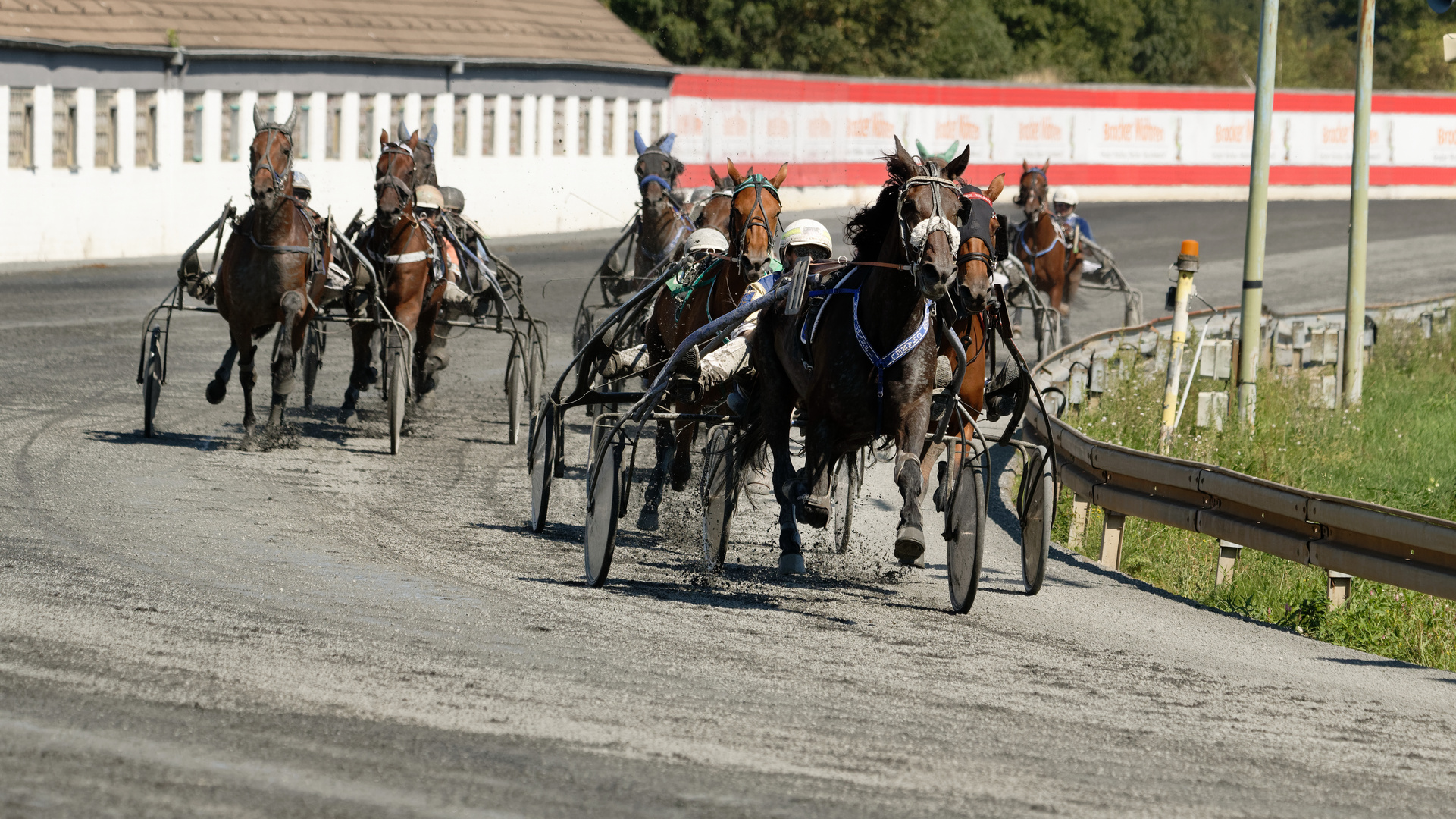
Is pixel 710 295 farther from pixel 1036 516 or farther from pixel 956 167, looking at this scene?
pixel 956 167

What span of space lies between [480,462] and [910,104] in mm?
33494

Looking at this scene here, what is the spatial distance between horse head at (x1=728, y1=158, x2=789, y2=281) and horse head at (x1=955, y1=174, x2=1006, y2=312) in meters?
1.84

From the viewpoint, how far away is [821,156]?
144 ft

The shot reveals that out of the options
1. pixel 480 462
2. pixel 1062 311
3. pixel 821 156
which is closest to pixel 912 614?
pixel 480 462

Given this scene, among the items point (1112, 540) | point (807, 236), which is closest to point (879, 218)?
point (807, 236)

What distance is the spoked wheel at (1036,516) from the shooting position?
31.5 feet

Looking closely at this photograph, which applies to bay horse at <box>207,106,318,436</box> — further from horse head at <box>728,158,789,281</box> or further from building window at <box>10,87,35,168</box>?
building window at <box>10,87,35,168</box>

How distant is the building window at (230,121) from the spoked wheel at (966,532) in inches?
1105

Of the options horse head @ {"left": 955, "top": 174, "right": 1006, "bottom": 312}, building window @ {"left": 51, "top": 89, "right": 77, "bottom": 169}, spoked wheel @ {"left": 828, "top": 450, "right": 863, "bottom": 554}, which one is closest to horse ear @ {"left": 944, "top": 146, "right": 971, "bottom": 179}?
horse head @ {"left": 955, "top": 174, "right": 1006, "bottom": 312}

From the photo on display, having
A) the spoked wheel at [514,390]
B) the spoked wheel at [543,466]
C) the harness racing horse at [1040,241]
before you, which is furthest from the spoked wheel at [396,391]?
the harness racing horse at [1040,241]

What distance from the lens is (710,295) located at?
1102 cm

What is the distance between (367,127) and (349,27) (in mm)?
1936

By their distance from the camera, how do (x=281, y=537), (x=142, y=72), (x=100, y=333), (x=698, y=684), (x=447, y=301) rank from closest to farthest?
(x=698, y=684) → (x=281, y=537) → (x=447, y=301) → (x=100, y=333) → (x=142, y=72)

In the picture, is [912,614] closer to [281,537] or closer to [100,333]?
[281,537]
